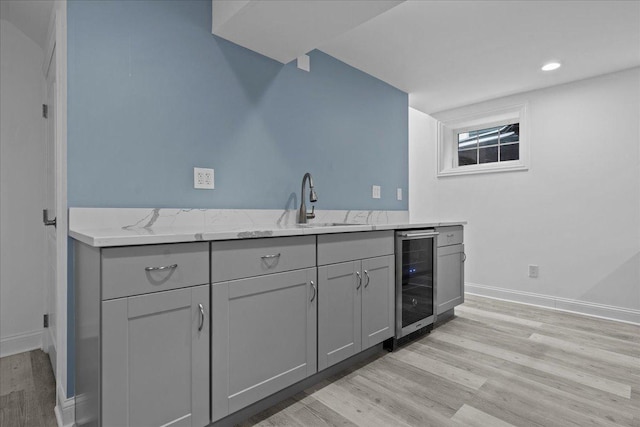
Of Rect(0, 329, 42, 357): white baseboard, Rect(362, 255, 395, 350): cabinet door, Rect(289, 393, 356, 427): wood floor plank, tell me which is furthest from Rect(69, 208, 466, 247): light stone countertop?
Rect(0, 329, 42, 357): white baseboard

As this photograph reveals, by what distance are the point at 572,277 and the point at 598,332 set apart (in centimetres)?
72

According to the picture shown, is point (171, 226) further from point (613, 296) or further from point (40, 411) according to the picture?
point (613, 296)

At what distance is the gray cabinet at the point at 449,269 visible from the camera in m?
2.90

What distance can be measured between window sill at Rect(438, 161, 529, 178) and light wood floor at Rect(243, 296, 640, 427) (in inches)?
69.0

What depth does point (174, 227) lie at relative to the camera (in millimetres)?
1836

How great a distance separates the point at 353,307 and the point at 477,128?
129 inches

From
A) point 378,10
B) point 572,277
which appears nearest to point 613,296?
point 572,277

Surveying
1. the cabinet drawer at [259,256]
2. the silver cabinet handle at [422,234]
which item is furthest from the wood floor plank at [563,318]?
the cabinet drawer at [259,256]

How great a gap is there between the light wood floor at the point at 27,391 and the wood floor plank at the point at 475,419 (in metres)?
1.92

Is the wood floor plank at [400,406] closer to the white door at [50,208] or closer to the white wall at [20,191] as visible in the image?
the white door at [50,208]

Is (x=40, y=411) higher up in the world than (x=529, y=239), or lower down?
lower down

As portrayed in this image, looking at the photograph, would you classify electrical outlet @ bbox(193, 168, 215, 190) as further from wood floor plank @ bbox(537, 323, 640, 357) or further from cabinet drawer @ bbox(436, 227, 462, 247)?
wood floor plank @ bbox(537, 323, 640, 357)

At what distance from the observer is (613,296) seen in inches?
127

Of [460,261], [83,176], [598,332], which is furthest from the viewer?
[460,261]
